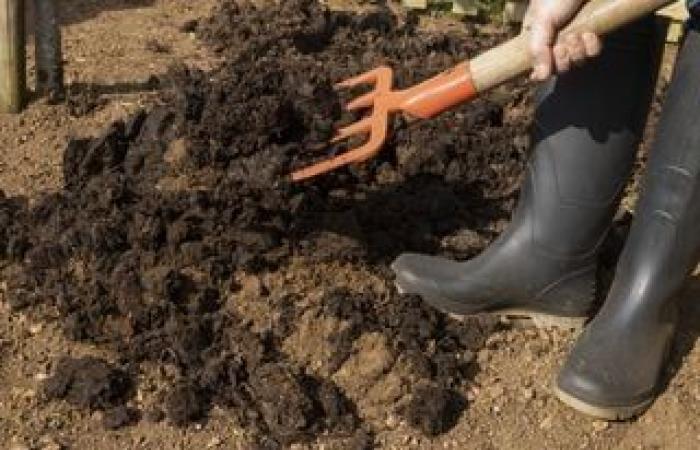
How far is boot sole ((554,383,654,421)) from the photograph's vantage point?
2.96 meters

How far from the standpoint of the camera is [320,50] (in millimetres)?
4488

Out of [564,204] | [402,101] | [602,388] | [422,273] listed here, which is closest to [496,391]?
[602,388]

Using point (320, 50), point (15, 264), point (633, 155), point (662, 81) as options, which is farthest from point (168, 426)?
point (662, 81)

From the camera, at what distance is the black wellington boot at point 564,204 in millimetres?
2881

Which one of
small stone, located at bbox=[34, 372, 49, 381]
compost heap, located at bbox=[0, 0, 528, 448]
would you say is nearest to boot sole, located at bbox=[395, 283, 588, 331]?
compost heap, located at bbox=[0, 0, 528, 448]

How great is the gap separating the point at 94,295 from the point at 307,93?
1091mm

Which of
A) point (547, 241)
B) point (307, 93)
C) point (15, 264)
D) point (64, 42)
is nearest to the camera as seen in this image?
point (547, 241)

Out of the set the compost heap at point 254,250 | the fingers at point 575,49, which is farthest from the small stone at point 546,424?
the fingers at point 575,49

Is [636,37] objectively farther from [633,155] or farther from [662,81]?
[662,81]

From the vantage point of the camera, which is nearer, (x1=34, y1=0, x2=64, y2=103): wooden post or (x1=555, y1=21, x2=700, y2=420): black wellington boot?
(x1=555, y1=21, x2=700, y2=420): black wellington boot

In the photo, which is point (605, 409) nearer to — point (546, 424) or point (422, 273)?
point (546, 424)

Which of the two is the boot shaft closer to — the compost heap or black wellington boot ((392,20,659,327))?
black wellington boot ((392,20,659,327))

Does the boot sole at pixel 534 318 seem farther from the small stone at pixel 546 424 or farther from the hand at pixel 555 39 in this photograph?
the hand at pixel 555 39

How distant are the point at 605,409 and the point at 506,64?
91 cm
